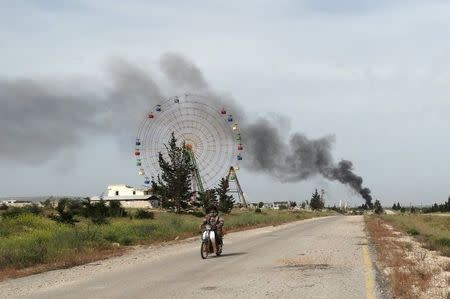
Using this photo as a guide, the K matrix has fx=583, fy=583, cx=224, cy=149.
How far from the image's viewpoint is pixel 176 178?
82.4 meters

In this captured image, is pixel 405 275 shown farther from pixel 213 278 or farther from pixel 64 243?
pixel 64 243

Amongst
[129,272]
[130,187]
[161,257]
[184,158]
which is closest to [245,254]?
[161,257]

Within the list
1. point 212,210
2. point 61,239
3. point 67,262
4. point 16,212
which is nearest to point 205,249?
point 212,210

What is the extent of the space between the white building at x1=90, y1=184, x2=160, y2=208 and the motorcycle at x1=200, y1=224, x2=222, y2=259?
101912 mm

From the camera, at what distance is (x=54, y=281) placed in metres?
14.1

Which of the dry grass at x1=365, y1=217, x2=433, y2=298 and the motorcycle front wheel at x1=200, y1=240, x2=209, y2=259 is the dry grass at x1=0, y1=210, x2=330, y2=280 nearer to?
the motorcycle front wheel at x1=200, y1=240, x2=209, y2=259

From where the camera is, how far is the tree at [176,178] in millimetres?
81562

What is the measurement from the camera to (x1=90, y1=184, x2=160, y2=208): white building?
124 metres

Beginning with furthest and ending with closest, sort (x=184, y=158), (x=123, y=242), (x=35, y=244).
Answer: (x=184, y=158) → (x=123, y=242) → (x=35, y=244)

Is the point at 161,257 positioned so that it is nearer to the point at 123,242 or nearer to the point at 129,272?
the point at 129,272

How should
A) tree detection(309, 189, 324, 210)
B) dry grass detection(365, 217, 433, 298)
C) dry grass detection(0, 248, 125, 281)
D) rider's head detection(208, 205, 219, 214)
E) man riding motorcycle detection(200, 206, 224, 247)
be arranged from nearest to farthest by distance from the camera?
dry grass detection(365, 217, 433, 298), dry grass detection(0, 248, 125, 281), man riding motorcycle detection(200, 206, 224, 247), rider's head detection(208, 205, 219, 214), tree detection(309, 189, 324, 210)

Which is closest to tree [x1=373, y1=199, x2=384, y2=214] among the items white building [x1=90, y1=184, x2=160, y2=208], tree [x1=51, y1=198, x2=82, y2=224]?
white building [x1=90, y1=184, x2=160, y2=208]

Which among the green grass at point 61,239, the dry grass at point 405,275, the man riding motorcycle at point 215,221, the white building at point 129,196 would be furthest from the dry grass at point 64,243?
the white building at point 129,196

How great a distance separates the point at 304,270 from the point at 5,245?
12895mm
